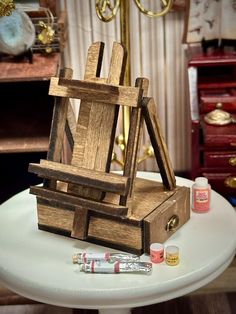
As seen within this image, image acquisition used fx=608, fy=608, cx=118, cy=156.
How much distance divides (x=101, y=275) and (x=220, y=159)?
0.82 m

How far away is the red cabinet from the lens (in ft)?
6.38

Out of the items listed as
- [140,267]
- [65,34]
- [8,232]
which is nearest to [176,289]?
[140,267]

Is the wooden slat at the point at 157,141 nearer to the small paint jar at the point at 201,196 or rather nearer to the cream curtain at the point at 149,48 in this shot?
the small paint jar at the point at 201,196

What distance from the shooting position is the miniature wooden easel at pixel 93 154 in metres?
1.34

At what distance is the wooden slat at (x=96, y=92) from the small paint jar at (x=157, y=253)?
0.31 m

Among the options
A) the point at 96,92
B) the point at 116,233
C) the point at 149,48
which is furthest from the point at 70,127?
the point at 149,48

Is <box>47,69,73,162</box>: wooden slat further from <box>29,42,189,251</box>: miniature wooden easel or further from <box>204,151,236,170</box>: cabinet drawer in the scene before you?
<box>204,151,236,170</box>: cabinet drawer

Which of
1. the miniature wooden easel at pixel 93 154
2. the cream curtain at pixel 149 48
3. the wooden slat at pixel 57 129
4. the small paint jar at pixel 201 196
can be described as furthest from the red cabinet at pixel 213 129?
the wooden slat at pixel 57 129

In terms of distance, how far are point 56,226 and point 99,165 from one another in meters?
0.20

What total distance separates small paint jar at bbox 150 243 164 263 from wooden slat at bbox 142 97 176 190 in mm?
207

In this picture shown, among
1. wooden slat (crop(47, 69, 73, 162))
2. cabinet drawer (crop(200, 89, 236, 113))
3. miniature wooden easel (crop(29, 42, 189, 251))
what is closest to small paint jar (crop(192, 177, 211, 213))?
miniature wooden easel (crop(29, 42, 189, 251))

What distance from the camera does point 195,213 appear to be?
1.54 m

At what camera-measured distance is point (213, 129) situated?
1.94 meters

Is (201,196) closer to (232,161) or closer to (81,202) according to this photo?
(81,202)
